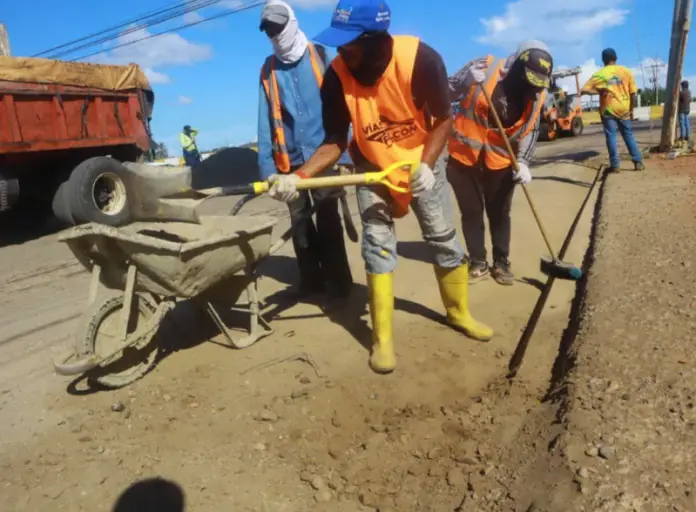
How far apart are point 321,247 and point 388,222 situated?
1239 mm

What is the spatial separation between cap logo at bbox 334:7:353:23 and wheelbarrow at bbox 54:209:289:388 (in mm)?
1290

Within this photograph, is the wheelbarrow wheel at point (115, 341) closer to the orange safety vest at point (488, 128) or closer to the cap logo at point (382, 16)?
the cap logo at point (382, 16)

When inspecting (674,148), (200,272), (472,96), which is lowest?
(674,148)

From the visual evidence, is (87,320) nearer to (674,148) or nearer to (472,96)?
(472,96)

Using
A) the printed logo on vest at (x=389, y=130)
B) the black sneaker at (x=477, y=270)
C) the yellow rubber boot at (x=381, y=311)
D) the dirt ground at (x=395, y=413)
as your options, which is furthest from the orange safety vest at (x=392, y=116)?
the black sneaker at (x=477, y=270)

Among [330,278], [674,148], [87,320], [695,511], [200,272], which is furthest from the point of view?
[674,148]

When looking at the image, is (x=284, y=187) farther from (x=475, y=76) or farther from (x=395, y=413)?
(x=475, y=76)

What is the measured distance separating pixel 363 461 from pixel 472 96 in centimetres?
316

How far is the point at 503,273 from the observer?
4.96 metres

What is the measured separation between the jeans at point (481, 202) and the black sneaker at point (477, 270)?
0.09 feet

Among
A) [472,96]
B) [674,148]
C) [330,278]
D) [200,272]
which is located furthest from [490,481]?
[674,148]

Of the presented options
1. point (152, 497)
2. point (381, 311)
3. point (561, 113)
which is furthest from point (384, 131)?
point (561, 113)

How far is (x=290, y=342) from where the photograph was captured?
13.2 ft

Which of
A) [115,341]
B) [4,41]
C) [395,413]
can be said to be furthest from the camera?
[4,41]
